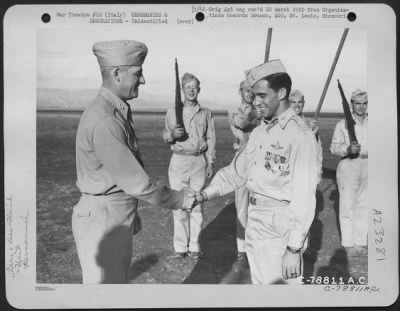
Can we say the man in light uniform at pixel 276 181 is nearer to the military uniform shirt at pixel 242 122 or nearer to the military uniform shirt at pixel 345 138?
the military uniform shirt at pixel 242 122

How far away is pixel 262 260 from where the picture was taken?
281cm

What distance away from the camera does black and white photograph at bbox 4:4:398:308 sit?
9.80ft

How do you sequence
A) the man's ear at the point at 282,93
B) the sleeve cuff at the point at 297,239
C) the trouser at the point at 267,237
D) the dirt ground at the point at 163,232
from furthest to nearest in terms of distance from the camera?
1. the dirt ground at the point at 163,232
2. the man's ear at the point at 282,93
3. the trouser at the point at 267,237
4. the sleeve cuff at the point at 297,239

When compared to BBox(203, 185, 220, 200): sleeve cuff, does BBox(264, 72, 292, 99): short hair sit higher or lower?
higher

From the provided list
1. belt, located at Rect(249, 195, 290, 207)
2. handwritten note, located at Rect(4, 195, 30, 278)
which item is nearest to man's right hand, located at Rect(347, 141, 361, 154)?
belt, located at Rect(249, 195, 290, 207)

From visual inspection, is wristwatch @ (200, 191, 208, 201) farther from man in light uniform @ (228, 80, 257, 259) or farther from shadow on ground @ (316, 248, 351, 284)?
shadow on ground @ (316, 248, 351, 284)

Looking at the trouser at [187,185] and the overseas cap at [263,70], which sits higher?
the overseas cap at [263,70]

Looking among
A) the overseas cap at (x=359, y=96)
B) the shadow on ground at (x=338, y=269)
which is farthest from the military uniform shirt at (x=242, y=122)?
the shadow on ground at (x=338, y=269)

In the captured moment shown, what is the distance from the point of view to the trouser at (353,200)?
10.0 feet

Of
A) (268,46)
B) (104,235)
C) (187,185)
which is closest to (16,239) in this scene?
(104,235)

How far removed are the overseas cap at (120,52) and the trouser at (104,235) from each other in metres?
0.71

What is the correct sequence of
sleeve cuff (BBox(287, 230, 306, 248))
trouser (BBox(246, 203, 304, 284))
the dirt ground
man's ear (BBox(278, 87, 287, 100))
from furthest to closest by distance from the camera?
the dirt ground, man's ear (BBox(278, 87, 287, 100)), trouser (BBox(246, 203, 304, 284)), sleeve cuff (BBox(287, 230, 306, 248))

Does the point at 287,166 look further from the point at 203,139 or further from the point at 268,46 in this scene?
the point at 268,46

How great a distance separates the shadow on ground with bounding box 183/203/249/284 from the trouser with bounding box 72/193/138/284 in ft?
1.34
